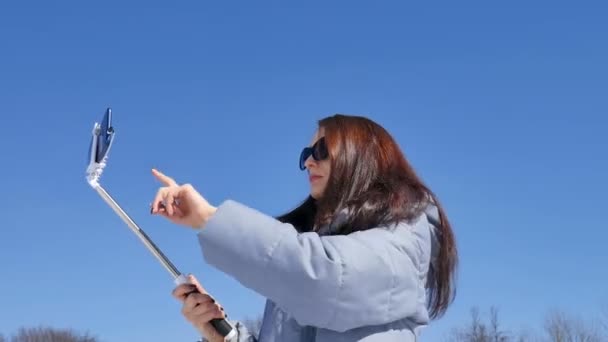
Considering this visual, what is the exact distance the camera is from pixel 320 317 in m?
1.76

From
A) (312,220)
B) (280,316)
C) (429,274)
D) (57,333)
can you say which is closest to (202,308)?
(280,316)

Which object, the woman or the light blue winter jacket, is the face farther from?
the light blue winter jacket

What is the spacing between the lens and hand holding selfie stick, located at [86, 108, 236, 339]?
2.24 metres

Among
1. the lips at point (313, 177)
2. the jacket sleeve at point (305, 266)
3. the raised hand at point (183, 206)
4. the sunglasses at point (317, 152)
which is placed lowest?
the jacket sleeve at point (305, 266)

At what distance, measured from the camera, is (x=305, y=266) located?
170 cm

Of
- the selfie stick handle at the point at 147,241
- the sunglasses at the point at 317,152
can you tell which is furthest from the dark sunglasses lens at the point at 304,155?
the selfie stick handle at the point at 147,241

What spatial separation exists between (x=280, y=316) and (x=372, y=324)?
419mm

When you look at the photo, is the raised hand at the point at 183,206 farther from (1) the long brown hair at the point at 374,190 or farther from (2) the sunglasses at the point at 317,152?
(2) the sunglasses at the point at 317,152

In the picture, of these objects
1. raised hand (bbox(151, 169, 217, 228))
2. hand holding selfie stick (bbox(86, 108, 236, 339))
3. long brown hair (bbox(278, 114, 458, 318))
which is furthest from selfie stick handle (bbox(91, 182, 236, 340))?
long brown hair (bbox(278, 114, 458, 318))

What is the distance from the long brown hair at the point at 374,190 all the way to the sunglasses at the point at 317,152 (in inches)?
1.2

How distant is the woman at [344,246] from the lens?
1723 millimetres

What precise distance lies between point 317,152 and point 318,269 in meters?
0.71

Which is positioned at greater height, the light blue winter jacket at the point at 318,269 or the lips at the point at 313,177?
the lips at the point at 313,177

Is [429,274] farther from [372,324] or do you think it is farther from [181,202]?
[181,202]
